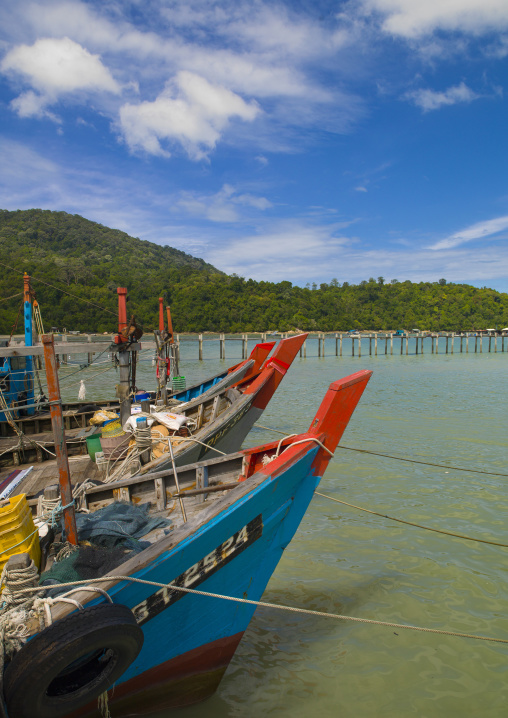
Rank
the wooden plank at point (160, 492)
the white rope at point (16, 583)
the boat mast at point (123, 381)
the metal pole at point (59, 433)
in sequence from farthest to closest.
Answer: the boat mast at point (123, 381), the wooden plank at point (160, 492), the metal pole at point (59, 433), the white rope at point (16, 583)

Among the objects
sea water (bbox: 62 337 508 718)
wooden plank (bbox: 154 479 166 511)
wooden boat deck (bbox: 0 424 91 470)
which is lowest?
sea water (bbox: 62 337 508 718)

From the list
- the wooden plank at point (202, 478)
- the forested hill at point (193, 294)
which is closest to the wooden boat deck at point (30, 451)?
the wooden plank at point (202, 478)

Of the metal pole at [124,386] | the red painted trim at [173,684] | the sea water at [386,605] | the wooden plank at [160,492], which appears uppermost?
the metal pole at [124,386]

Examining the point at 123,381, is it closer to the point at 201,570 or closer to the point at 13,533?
the point at 13,533

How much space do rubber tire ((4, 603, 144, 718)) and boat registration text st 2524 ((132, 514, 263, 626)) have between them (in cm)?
24

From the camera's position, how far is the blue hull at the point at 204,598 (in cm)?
295

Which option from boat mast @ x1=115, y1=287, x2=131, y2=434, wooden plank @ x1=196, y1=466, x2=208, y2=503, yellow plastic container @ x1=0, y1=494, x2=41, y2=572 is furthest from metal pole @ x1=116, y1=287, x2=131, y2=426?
yellow plastic container @ x1=0, y1=494, x2=41, y2=572

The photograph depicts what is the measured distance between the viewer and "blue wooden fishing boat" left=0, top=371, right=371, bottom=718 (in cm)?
245

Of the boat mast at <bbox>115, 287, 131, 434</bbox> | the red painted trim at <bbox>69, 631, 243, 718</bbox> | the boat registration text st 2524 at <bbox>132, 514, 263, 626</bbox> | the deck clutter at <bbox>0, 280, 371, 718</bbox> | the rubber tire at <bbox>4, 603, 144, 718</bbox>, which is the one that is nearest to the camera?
the rubber tire at <bbox>4, 603, 144, 718</bbox>

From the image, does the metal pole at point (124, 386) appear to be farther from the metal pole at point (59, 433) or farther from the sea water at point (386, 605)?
the metal pole at point (59, 433)

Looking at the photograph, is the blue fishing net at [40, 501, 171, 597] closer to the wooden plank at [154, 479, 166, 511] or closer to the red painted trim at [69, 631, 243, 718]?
the wooden plank at [154, 479, 166, 511]

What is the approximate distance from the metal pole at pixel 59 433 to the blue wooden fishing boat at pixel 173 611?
586mm

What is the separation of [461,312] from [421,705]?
413 ft

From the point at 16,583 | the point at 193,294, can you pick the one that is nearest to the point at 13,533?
the point at 16,583
